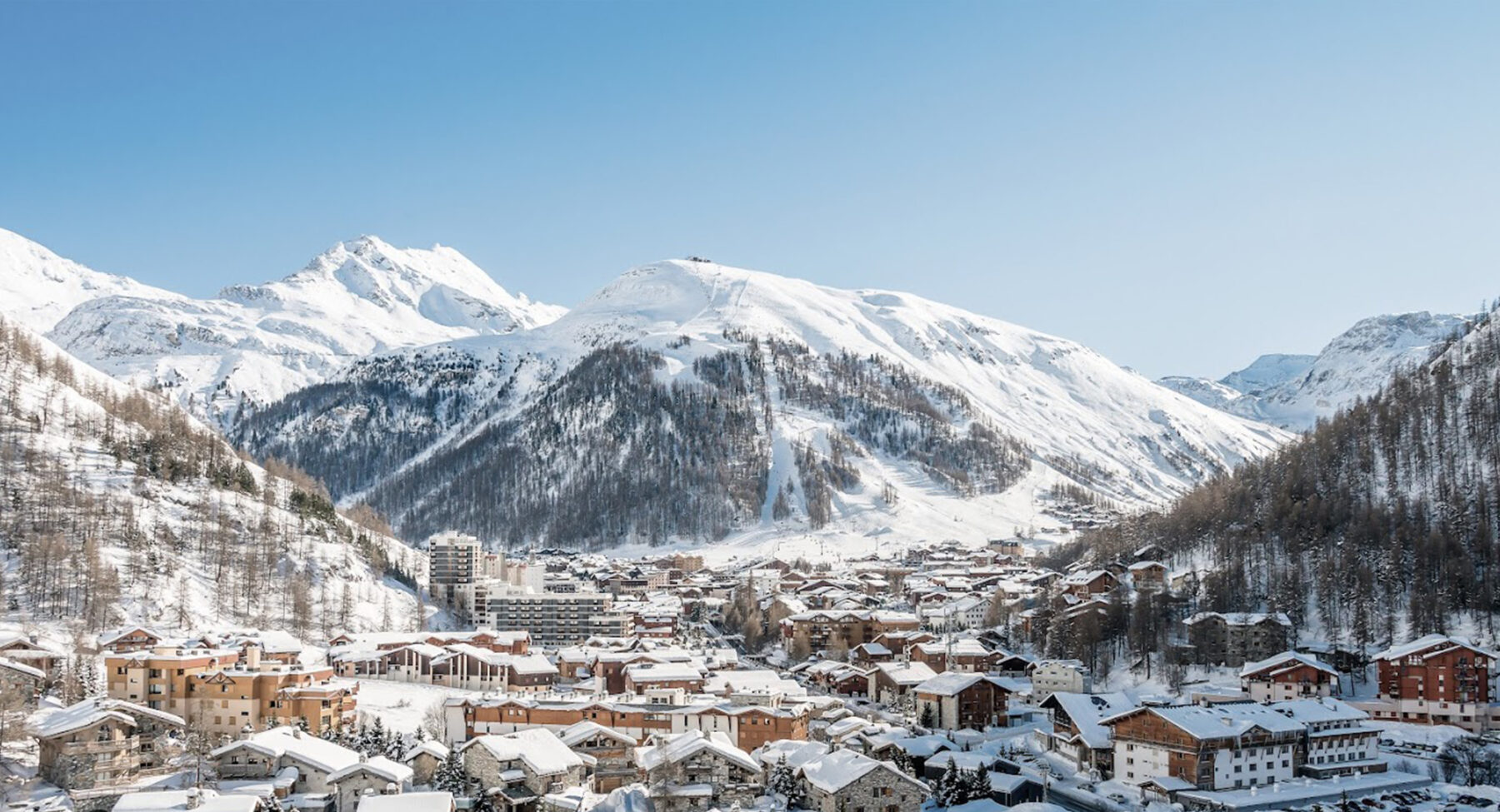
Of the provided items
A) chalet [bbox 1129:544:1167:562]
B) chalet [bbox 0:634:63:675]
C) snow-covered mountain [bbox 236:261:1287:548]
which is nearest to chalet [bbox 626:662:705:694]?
chalet [bbox 0:634:63:675]

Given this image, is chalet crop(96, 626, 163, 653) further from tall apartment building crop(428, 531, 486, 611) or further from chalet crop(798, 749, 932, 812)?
tall apartment building crop(428, 531, 486, 611)

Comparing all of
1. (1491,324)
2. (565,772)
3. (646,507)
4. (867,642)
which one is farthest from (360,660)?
(646,507)

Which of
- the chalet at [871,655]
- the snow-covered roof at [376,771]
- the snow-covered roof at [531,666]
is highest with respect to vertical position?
the snow-covered roof at [376,771]

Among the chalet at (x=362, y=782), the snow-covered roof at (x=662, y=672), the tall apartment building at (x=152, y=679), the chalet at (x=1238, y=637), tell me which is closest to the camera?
the chalet at (x=362, y=782)

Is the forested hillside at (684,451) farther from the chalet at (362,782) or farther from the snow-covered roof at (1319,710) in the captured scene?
the chalet at (362,782)

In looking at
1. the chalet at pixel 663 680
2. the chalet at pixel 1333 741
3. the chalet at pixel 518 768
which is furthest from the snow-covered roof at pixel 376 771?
the chalet at pixel 1333 741

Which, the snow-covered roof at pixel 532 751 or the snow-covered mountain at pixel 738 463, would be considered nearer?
the snow-covered roof at pixel 532 751
